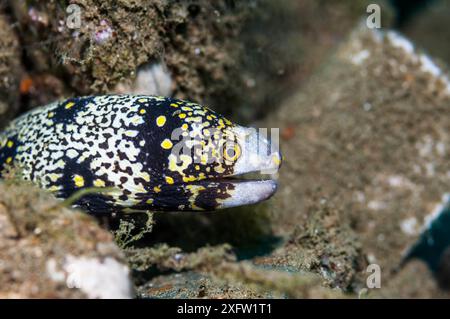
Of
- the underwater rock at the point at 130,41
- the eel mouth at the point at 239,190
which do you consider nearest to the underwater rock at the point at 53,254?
the eel mouth at the point at 239,190

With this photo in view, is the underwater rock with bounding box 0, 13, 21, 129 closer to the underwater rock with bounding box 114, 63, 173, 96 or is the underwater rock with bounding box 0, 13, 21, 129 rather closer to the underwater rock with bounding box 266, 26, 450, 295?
the underwater rock with bounding box 114, 63, 173, 96

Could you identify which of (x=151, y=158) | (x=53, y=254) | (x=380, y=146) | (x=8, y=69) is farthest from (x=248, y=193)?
(x=8, y=69)

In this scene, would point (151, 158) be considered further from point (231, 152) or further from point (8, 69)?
point (8, 69)

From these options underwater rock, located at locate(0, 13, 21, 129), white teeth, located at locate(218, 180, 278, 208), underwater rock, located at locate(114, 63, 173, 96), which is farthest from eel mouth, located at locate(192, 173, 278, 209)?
underwater rock, located at locate(0, 13, 21, 129)

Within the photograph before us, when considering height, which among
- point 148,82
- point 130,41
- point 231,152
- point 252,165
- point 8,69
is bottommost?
point 252,165

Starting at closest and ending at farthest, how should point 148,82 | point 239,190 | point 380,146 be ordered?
1. point 239,190
2. point 148,82
3. point 380,146

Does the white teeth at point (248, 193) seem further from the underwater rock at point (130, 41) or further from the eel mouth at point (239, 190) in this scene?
the underwater rock at point (130, 41)

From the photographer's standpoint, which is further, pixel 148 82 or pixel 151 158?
pixel 148 82
